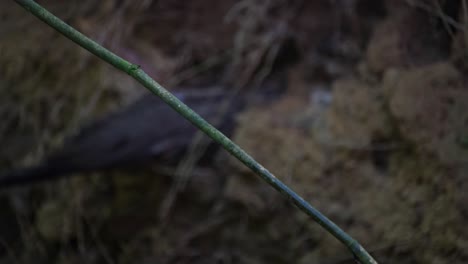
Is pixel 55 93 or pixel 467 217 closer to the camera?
pixel 467 217

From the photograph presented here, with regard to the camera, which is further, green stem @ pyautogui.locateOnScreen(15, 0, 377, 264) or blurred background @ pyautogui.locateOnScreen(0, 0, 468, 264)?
blurred background @ pyautogui.locateOnScreen(0, 0, 468, 264)

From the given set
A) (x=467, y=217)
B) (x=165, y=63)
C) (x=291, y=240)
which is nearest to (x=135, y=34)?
(x=165, y=63)

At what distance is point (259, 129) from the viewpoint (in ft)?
5.82

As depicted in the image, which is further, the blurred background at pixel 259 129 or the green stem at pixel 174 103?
the blurred background at pixel 259 129

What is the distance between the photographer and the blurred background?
1.46 metres

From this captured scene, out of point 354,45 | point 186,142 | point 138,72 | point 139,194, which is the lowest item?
point 138,72

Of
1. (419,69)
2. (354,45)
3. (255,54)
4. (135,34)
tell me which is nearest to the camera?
(419,69)

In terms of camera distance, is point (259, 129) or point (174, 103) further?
point (259, 129)

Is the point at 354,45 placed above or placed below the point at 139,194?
above

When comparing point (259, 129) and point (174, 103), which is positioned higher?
point (259, 129)

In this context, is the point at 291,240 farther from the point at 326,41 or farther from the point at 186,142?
the point at 326,41

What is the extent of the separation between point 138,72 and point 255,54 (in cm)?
113

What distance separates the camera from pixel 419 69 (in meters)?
1.54

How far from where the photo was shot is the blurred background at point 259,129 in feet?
4.78
